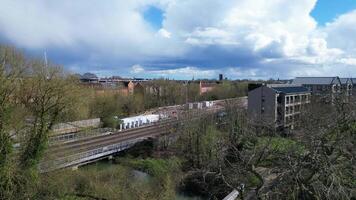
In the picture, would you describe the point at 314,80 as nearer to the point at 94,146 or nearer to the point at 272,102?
the point at 272,102

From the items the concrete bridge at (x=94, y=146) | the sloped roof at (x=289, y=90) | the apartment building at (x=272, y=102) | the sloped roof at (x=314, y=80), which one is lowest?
the concrete bridge at (x=94, y=146)

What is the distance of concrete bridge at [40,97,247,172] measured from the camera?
28.5 m

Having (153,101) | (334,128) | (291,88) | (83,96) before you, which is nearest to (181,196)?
(83,96)

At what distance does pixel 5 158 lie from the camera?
72.9ft

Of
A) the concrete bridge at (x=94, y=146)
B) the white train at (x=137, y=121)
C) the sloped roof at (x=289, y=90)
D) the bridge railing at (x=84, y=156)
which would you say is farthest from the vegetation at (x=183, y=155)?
the white train at (x=137, y=121)

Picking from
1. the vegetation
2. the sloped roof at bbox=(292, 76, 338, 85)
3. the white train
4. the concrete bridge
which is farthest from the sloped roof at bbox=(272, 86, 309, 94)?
the white train

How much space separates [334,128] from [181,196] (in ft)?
82.8

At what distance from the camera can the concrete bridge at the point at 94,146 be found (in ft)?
93.5

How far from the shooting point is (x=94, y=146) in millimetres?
47125

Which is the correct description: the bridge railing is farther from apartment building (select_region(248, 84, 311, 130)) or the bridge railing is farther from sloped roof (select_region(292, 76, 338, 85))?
sloped roof (select_region(292, 76, 338, 85))

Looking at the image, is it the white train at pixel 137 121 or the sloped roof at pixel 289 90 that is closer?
the white train at pixel 137 121

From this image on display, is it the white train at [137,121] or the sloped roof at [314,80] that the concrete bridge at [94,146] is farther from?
the sloped roof at [314,80]

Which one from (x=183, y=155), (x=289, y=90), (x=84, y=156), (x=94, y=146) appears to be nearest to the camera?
(x=84, y=156)

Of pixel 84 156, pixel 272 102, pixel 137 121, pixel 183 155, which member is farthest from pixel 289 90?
pixel 84 156
